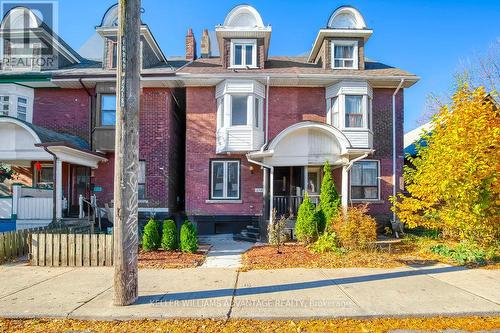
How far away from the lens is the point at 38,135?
1124cm

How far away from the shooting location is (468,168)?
27.8 ft

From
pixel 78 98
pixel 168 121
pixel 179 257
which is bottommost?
pixel 179 257

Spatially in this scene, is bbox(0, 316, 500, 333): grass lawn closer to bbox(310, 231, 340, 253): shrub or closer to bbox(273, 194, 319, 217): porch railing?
bbox(310, 231, 340, 253): shrub

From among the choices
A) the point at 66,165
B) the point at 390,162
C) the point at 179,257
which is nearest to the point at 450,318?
the point at 179,257

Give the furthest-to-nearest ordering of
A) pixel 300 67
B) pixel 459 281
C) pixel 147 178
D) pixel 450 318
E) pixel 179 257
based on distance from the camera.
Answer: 1. pixel 300 67
2. pixel 147 178
3. pixel 179 257
4. pixel 459 281
5. pixel 450 318

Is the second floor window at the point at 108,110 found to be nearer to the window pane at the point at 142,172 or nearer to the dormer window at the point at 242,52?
the window pane at the point at 142,172

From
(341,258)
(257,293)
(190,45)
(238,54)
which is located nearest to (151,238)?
(257,293)

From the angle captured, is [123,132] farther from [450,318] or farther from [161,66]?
[161,66]

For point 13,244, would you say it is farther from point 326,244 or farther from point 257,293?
point 326,244

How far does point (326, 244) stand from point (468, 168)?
4320mm

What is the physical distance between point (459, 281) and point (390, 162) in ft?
28.4

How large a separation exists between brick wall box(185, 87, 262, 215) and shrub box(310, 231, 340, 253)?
4949 millimetres

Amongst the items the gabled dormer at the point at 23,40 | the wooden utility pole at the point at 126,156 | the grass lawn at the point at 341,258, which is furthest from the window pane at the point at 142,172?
the wooden utility pole at the point at 126,156

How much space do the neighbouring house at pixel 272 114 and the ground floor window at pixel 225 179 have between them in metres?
0.05
